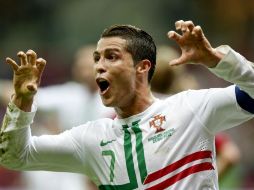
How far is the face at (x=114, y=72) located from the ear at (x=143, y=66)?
51 mm

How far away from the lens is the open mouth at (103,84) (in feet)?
15.9

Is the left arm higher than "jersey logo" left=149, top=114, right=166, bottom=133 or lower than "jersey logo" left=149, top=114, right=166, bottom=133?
higher

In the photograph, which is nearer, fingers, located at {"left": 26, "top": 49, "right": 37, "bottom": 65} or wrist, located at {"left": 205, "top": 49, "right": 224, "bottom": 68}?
wrist, located at {"left": 205, "top": 49, "right": 224, "bottom": 68}

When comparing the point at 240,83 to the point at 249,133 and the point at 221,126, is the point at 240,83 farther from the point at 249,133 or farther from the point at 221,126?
the point at 249,133


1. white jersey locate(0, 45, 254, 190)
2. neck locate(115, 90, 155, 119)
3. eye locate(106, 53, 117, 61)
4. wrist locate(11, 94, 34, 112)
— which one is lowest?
white jersey locate(0, 45, 254, 190)

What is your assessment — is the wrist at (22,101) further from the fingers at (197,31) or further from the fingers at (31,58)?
the fingers at (197,31)

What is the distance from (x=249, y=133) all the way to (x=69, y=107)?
338 cm

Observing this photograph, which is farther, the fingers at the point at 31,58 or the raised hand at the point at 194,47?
the fingers at the point at 31,58

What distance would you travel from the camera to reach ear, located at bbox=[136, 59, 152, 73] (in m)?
5.00

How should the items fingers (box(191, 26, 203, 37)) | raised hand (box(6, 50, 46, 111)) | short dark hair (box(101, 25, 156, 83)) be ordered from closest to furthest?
1. fingers (box(191, 26, 203, 37))
2. raised hand (box(6, 50, 46, 111))
3. short dark hair (box(101, 25, 156, 83))

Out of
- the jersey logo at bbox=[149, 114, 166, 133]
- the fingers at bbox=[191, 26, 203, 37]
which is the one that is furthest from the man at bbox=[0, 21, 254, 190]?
the fingers at bbox=[191, 26, 203, 37]

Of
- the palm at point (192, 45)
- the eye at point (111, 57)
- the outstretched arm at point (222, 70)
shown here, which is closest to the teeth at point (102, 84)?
the eye at point (111, 57)

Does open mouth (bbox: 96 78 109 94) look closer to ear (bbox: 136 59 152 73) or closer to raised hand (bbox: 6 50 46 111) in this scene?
ear (bbox: 136 59 152 73)

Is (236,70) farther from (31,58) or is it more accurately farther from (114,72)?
(31,58)
